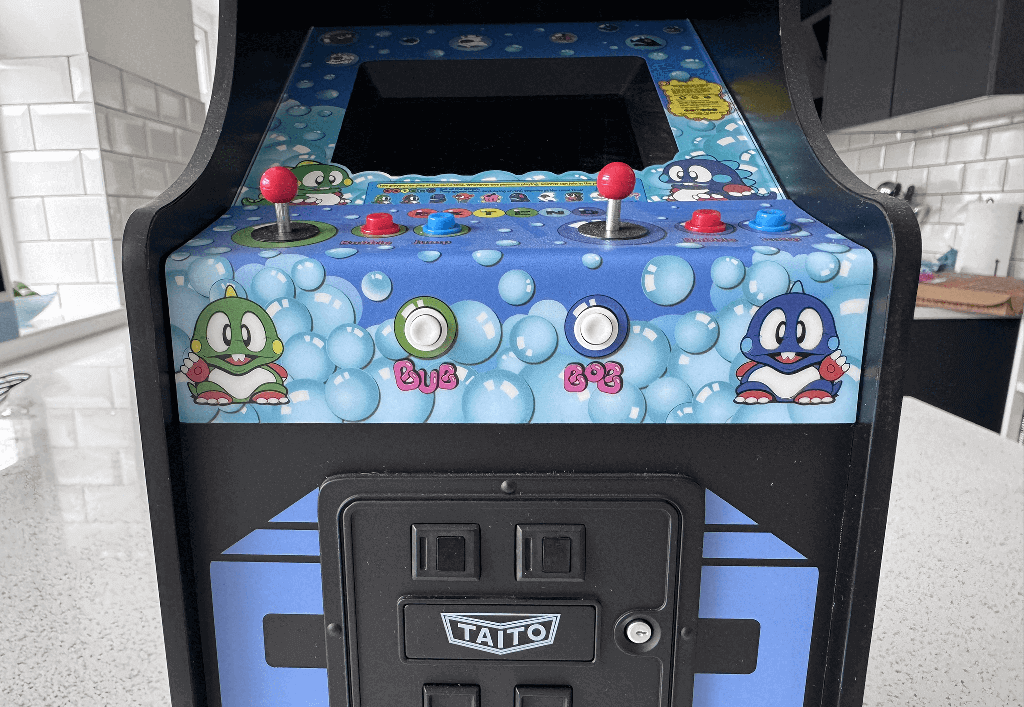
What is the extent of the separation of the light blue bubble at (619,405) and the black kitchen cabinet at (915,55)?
1.70 metres

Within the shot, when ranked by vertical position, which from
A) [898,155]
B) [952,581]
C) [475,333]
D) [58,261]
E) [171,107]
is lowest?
[952,581]

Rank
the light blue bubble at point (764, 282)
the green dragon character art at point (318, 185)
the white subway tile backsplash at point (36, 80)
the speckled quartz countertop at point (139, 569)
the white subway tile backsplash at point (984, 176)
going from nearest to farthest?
the light blue bubble at point (764, 282), the green dragon character art at point (318, 185), the speckled quartz countertop at point (139, 569), the white subway tile backsplash at point (36, 80), the white subway tile backsplash at point (984, 176)

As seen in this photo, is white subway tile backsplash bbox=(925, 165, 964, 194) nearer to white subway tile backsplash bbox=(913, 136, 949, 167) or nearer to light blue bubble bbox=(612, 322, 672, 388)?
white subway tile backsplash bbox=(913, 136, 949, 167)

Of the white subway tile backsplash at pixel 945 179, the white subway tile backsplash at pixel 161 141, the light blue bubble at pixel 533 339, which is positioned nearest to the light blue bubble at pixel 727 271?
the light blue bubble at pixel 533 339

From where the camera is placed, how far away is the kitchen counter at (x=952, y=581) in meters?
0.65

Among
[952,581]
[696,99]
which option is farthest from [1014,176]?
[696,99]

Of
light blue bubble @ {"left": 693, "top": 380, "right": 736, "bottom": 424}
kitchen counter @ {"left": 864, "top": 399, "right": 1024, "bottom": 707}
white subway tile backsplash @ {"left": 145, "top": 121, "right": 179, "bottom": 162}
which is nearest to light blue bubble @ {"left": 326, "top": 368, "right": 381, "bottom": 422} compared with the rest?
light blue bubble @ {"left": 693, "top": 380, "right": 736, "bottom": 424}

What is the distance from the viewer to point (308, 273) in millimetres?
415

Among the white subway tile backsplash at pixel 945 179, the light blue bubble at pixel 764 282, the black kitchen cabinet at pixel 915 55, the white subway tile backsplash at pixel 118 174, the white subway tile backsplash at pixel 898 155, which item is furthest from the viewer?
the white subway tile backsplash at pixel 898 155

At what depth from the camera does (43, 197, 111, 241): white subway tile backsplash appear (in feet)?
5.90

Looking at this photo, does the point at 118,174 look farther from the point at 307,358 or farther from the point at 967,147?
the point at 967,147

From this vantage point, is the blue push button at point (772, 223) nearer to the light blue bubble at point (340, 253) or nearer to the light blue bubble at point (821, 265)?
the light blue bubble at point (821, 265)

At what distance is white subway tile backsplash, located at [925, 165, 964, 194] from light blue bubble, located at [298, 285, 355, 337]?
250 centimetres

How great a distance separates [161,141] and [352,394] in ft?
6.70
